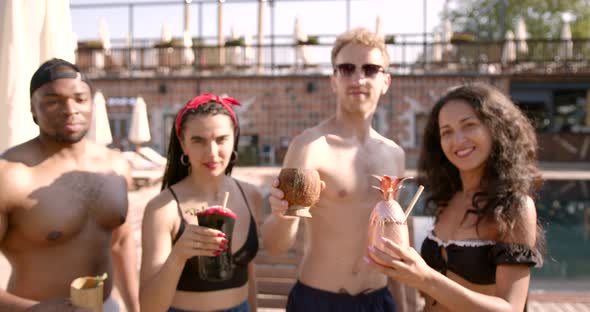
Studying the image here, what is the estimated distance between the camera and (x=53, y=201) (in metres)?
1.86

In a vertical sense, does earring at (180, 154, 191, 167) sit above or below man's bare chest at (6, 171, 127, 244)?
above

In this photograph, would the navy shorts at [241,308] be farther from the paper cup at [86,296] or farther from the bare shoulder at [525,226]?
the bare shoulder at [525,226]

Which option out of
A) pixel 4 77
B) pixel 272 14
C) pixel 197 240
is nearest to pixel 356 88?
pixel 197 240

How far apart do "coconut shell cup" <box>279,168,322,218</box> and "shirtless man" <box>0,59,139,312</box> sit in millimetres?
865

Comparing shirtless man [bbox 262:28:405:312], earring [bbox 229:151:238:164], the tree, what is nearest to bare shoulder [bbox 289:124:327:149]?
shirtless man [bbox 262:28:405:312]

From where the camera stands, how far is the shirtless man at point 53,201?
1.80 meters

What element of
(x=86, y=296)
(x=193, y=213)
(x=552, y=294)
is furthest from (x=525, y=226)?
(x=552, y=294)

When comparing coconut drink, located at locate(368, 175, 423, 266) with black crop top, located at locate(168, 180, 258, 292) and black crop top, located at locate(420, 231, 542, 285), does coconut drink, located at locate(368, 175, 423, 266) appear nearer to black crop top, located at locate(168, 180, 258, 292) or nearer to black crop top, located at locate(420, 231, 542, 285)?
black crop top, located at locate(420, 231, 542, 285)

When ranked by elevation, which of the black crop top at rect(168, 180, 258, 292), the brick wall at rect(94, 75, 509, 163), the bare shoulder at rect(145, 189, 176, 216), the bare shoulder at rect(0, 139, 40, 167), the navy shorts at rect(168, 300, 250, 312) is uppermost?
the brick wall at rect(94, 75, 509, 163)

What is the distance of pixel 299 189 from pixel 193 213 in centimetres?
53

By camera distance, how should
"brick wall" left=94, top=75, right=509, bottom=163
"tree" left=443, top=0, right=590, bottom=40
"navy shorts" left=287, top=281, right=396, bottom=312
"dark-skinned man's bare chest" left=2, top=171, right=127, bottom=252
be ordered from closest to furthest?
"dark-skinned man's bare chest" left=2, top=171, right=127, bottom=252 < "navy shorts" left=287, top=281, right=396, bottom=312 < "brick wall" left=94, top=75, right=509, bottom=163 < "tree" left=443, top=0, right=590, bottom=40

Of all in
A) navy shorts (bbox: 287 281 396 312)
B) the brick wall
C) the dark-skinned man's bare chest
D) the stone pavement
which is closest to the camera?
the dark-skinned man's bare chest

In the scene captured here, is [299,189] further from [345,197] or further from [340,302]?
[340,302]

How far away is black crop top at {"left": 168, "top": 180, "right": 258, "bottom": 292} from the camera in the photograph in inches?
77.7
